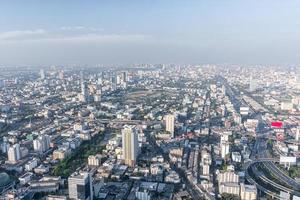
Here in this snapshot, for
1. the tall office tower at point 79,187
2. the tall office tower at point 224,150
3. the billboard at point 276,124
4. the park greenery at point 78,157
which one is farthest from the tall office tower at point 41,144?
the billboard at point 276,124

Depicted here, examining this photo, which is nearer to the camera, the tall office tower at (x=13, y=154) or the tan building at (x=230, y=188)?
the tan building at (x=230, y=188)

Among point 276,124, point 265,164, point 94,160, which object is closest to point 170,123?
point 94,160

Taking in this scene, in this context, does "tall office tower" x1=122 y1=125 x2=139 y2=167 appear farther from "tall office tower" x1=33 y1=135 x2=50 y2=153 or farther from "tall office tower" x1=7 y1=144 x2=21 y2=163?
"tall office tower" x1=7 y1=144 x2=21 y2=163

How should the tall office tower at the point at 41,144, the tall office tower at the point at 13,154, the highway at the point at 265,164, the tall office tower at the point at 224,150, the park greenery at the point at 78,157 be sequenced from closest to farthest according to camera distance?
the highway at the point at 265,164 → the park greenery at the point at 78,157 → the tall office tower at the point at 13,154 → the tall office tower at the point at 224,150 → the tall office tower at the point at 41,144

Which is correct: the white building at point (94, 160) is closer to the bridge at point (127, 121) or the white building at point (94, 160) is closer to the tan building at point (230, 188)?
the tan building at point (230, 188)

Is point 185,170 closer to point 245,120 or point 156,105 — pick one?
point 245,120

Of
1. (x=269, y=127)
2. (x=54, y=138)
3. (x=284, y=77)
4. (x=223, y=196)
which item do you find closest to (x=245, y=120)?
(x=269, y=127)

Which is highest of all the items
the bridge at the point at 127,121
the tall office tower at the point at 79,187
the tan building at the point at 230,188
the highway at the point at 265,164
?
the tall office tower at the point at 79,187

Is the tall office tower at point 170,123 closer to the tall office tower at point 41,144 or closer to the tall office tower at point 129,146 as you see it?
the tall office tower at point 129,146

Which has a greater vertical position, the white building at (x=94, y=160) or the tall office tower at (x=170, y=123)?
the tall office tower at (x=170, y=123)

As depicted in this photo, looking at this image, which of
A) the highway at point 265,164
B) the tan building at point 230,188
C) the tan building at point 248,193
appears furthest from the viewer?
the highway at point 265,164

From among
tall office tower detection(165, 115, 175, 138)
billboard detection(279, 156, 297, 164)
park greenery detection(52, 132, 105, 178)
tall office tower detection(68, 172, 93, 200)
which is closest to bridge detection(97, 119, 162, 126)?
tall office tower detection(165, 115, 175, 138)
